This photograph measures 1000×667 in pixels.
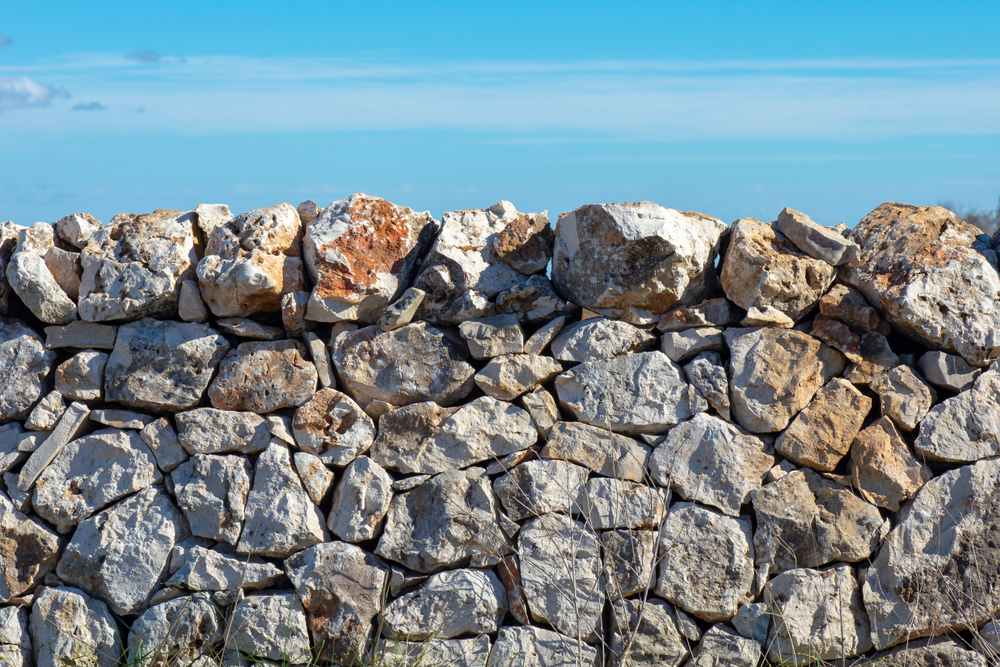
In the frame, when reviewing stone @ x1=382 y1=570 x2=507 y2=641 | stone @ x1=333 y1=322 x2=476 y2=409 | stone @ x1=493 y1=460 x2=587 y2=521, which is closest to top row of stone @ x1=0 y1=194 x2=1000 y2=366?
stone @ x1=333 y1=322 x2=476 y2=409

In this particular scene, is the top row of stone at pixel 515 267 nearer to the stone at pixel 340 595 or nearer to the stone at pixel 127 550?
the stone at pixel 127 550

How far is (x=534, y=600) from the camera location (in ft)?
11.0

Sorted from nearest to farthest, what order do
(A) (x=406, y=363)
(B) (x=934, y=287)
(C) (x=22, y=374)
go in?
(B) (x=934, y=287) → (A) (x=406, y=363) → (C) (x=22, y=374)

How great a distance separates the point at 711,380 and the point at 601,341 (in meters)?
0.51

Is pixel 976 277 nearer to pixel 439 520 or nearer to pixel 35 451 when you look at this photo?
pixel 439 520

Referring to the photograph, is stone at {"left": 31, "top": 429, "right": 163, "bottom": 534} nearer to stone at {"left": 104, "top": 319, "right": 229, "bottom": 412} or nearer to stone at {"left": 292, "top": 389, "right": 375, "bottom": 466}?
stone at {"left": 104, "top": 319, "right": 229, "bottom": 412}

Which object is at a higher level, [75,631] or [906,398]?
[906,398]

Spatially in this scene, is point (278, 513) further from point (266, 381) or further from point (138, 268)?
point (138, 268)

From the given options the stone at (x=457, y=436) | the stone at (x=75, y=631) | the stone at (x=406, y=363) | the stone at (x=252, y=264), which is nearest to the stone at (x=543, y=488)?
the stone at (x=457, y=436)

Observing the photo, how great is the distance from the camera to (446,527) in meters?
3.33

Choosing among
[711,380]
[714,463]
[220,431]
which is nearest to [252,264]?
[220,431]

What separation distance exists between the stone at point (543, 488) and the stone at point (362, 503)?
53cm

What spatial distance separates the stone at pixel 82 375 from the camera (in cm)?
350

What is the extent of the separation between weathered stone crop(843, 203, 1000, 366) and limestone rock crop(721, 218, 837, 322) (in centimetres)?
19
